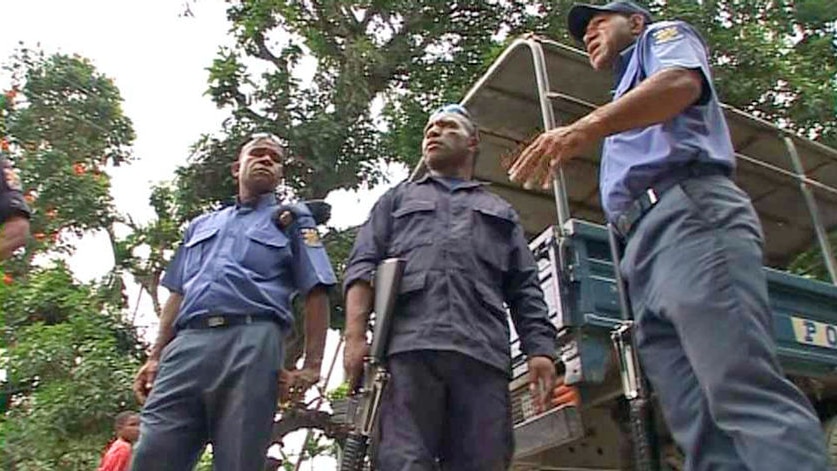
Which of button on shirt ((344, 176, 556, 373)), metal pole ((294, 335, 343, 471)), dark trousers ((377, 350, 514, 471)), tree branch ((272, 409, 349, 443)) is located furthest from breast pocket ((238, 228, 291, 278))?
tree branch ((272, 409, 349, 443))

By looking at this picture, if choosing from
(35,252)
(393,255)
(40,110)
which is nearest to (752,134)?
(393,255)

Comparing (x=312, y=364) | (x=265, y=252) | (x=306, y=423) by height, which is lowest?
(x=312, y=364)

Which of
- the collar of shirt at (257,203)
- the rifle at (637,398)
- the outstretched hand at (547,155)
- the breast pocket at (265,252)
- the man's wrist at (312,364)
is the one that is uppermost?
the collar of shirt at (257,203)

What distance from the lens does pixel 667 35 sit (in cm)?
211

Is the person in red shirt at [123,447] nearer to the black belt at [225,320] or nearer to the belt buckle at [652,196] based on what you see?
the black belt at [225,320]

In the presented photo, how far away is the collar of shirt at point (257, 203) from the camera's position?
3084mm

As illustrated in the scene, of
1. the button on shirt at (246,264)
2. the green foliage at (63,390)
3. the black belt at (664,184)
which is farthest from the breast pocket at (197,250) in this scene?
the green foliage at (63,390)

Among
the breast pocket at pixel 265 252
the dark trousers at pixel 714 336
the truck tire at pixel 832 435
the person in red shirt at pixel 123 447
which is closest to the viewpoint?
the dark trousers at pixel 714 336

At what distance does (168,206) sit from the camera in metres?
9.70

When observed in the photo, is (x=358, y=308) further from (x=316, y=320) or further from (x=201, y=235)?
(x=201, y=235)

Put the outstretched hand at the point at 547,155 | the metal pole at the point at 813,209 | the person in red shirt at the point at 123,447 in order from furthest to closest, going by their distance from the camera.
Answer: the person in red shirt at the point at 123,447 < the metal pole at the point at 813,209 < the outstretched hand at the point at 547,155

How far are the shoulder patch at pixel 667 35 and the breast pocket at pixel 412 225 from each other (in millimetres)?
900

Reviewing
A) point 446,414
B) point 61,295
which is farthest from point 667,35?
point 61,295

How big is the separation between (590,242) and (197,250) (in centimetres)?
142
